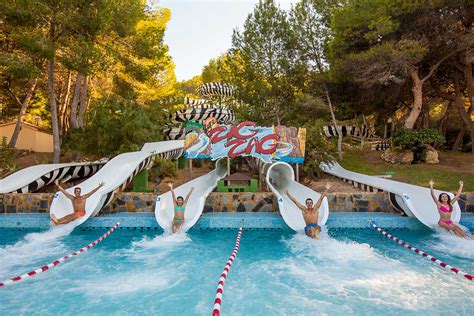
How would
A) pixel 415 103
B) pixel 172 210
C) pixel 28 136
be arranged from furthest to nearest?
pixel 28 136 < pixel 415 103 < pixel 172 210

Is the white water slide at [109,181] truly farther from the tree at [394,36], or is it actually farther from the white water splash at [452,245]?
the tree at [394,36]

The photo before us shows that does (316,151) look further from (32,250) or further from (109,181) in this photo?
(32,250)

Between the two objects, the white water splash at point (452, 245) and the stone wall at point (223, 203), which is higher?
the stone wall at point (223, 203)

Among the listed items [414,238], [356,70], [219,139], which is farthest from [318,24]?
[414,238]

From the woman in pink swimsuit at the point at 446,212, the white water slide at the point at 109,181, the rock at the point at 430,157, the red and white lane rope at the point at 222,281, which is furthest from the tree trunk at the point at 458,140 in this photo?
the red and white lane rope at the point at 222,281

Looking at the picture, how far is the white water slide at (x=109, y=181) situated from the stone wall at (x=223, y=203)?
43 centimetres

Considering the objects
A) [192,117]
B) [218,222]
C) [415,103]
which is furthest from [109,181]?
[415,103]

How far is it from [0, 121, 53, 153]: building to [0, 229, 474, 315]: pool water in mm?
14464

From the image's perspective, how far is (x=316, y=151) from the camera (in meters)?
11.4

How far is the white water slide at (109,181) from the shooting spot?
7.27 meters

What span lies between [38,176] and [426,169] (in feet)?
42.7

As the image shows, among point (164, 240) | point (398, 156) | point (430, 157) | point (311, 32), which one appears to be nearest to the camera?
point (164, 240)

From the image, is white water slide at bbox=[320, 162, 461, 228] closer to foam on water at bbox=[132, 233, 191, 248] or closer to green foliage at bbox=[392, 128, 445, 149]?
foam on water at bbox=[132, 233, 191, 248]

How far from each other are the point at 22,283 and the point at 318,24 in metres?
17.0
